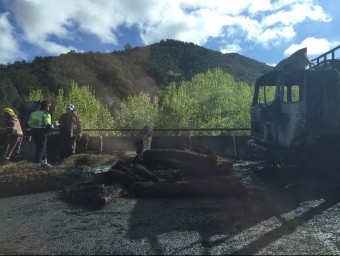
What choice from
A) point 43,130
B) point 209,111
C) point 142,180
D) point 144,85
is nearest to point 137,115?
point 209,111

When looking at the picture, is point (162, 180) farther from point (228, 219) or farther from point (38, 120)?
point (38, 120)

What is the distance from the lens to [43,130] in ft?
32.8

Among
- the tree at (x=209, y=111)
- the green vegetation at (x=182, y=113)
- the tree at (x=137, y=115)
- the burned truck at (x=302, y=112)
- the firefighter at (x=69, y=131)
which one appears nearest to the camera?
the burned truck at (x=302, y=112)

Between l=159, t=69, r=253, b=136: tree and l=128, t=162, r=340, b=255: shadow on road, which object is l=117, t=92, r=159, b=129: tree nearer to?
l=159, t=69, r=253, b=136: tree

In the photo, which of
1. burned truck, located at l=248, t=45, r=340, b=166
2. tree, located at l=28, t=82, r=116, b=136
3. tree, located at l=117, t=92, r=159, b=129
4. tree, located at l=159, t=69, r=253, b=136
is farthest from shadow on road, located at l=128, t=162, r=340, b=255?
tree, located at l=28, t=82, r=116, b=136

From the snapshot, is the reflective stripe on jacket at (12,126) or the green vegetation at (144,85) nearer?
the reflective stripe on jacket at (12,126)

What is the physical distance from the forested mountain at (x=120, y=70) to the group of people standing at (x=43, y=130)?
50.1 meters

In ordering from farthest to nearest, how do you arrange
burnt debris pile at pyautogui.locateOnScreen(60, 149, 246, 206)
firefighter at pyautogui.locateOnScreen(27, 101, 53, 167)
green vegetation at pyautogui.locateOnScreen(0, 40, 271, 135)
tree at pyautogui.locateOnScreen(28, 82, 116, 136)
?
tree at pyautogui.locateOnScreen(28, 82, 116, 136) → green vegetation at pyautogui.locateOnScreen(0, 40, 271, 135) → firefighter at pyautogui.locateOnScreen(27, 101, 53, 167) → burnt debris pile at pyautogui.locateOnScreen(60, 149, 246, 206)

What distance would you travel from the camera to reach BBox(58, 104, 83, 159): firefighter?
10.6m

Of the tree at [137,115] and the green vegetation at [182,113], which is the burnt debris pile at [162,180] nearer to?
the green vegetation at [182,113]

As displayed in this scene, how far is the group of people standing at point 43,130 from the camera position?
32.7 ft

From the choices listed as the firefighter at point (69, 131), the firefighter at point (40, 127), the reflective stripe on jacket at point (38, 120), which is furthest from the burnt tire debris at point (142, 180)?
the reflective stripe on jacket at point (38, 120)

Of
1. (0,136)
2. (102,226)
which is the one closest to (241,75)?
(0,136)

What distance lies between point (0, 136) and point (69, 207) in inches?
291
